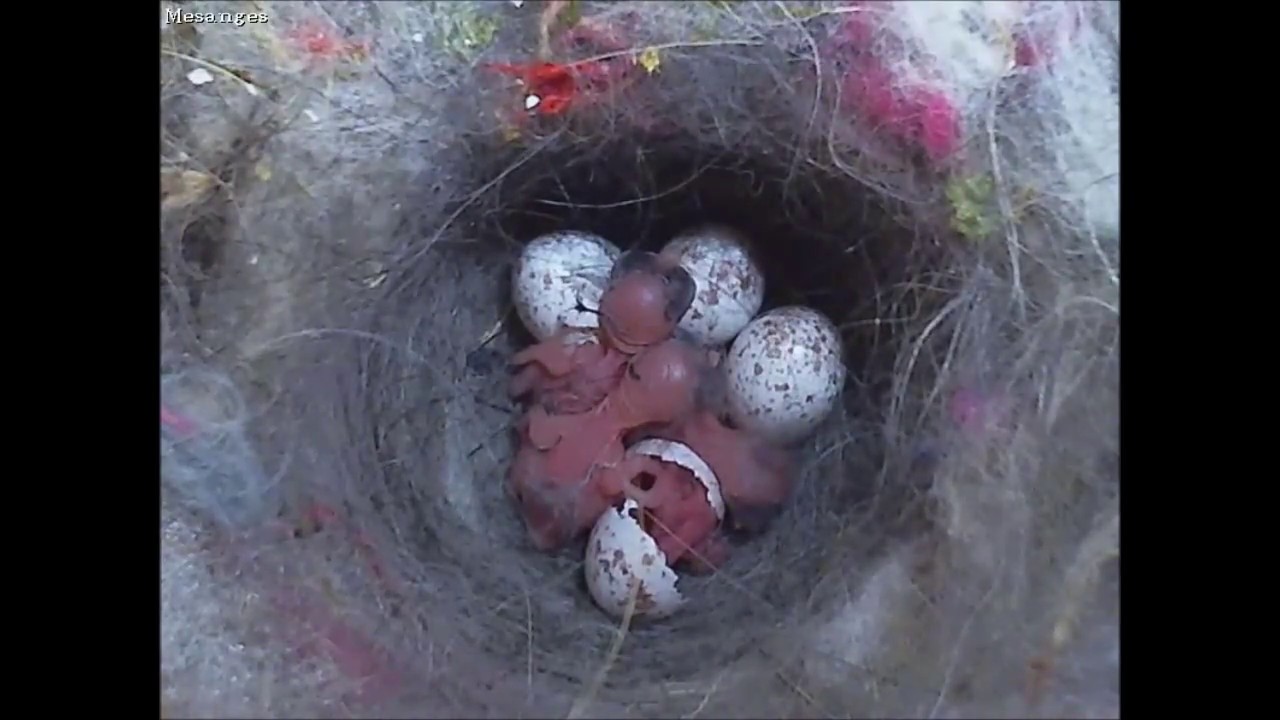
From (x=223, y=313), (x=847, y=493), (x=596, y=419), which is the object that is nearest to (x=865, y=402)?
(x=847, y=493)

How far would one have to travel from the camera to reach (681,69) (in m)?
1.07

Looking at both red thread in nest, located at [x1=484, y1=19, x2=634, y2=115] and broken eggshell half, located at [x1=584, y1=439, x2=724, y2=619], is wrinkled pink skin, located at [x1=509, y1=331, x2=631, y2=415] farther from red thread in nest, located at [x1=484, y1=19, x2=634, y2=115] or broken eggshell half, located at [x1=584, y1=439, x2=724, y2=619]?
red thread in nest, located at [x1=484, y1=19, x2=634, y2=115]

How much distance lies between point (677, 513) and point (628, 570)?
55 mm

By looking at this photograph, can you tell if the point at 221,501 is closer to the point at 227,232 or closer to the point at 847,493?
the point at 227,232

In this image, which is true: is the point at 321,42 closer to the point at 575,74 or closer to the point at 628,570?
the point at 575,74

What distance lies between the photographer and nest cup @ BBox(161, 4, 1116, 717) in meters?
0.99

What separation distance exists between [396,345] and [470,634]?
22 cm

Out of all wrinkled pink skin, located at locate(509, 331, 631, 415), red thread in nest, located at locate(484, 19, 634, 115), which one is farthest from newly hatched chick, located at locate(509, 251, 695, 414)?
red thread in nest, located at locate(484, 19, 634, 115)

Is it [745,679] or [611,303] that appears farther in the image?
[611,303]

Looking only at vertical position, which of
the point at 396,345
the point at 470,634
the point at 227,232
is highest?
the point at 227,232

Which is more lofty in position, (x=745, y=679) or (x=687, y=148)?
(x=687, y=148)

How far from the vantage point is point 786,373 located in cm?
112

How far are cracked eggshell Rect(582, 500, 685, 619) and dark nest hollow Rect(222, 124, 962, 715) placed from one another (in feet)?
0.04

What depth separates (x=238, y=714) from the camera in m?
0.97
